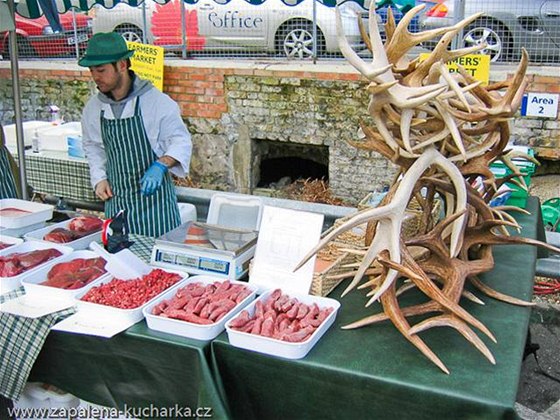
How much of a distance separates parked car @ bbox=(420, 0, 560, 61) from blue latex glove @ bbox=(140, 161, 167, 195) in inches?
146

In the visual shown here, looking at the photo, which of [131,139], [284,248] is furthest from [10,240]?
[284,248]

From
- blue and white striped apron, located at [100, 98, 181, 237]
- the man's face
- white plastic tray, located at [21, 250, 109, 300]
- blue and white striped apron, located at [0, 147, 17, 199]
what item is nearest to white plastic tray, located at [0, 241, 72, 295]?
white plastic tray, located at [21, 250, 109, 300]

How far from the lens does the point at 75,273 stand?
248 centimetres

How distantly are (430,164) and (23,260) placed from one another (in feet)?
5.67

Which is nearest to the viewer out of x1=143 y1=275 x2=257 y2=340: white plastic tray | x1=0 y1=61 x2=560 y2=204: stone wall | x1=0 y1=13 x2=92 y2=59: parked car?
x1=143 y1=275 x2=257 y2=340: white plastic tray

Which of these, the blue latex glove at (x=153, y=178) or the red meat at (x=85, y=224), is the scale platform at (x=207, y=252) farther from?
the blue latex glove at (x=153, y=178)

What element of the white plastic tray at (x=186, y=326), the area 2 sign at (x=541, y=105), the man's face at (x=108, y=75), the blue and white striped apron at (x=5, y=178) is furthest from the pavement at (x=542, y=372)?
the blue and white striped apron at (x=5, y=178)

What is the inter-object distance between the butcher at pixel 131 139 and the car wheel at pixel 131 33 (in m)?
4.66

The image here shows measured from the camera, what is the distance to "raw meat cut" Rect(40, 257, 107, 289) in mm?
2396

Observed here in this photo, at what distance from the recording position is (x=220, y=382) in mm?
2068

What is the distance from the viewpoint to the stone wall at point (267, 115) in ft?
20.2

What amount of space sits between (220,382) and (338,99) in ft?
15.0

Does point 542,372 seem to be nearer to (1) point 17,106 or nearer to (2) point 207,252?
(2) point 207,252

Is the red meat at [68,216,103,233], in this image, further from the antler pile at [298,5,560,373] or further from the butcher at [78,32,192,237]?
the antler pile at [298,5,560,373]
